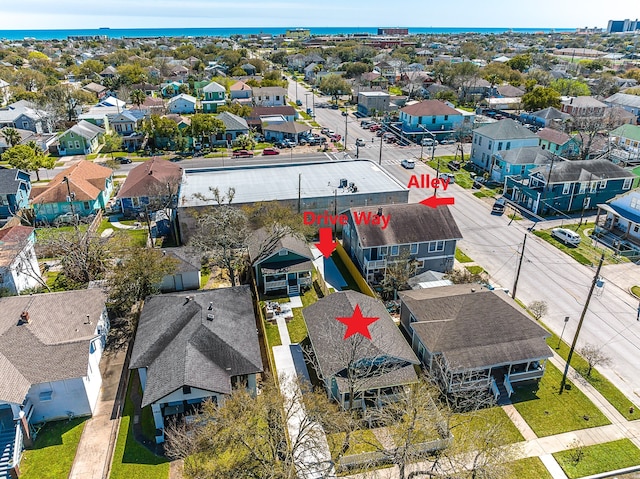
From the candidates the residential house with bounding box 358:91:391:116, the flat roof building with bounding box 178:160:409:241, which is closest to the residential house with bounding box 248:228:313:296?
the flat roof building with bounding box 178:160:409:241

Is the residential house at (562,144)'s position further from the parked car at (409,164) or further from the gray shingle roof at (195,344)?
the gray shingle roof at (195,344)

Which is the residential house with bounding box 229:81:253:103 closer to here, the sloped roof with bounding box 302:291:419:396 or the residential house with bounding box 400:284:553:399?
the sloped roof with bounding box 302:291:419:396

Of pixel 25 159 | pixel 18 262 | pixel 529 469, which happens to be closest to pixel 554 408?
pixel 529 469

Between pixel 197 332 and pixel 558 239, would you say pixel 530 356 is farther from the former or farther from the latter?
pixel 558 239

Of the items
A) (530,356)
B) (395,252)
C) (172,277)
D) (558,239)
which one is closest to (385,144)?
(558,239)

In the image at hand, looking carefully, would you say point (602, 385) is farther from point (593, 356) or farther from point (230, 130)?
point (230, 130)
